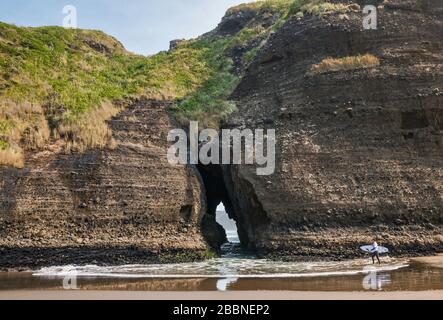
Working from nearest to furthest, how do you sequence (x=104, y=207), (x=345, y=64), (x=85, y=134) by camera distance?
1. (x=104, y=207)
2. (x=85, y=134)
3. (x=345, y=64)

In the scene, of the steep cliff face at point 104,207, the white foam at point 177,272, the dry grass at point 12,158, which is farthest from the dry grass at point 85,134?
the white foam at point 177,272

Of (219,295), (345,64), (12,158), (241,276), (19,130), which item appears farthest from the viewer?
(345,64)

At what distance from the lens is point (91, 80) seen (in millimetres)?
26094

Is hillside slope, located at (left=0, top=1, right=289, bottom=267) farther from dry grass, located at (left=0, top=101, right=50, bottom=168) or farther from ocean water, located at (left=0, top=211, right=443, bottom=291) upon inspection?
ocean water, located at (left=0, top=211, right=443, bottom=291)

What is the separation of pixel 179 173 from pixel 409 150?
1003cm

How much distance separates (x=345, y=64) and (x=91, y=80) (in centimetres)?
A: 1355

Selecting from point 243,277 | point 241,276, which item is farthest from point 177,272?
point 243,277

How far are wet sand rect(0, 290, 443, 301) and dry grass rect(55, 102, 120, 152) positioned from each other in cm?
912

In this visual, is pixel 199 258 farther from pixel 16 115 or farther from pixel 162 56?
pixel 162 56

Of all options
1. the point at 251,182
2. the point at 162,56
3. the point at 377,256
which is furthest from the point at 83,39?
the point at 377,256

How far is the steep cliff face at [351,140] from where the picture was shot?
1900 cm

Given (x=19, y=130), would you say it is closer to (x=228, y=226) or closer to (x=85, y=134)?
(x=85, y=134)

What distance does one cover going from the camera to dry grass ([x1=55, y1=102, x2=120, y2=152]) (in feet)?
68.0

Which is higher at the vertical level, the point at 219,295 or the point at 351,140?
the point at 351,140
